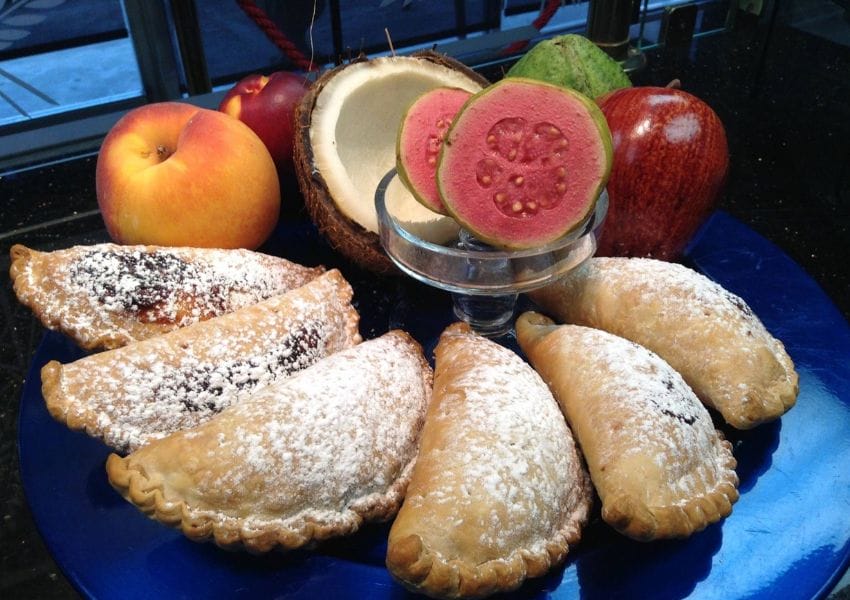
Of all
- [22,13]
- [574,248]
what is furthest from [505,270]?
[22,13]

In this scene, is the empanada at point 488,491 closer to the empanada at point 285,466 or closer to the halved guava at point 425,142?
the empanada at point 285,466

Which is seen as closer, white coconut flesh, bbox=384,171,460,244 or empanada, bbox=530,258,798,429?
empanada, bbox=530,258,798,429

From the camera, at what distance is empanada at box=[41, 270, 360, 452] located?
0.88 metres

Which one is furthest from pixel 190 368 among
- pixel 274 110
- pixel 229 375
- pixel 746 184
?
pixel 746 184

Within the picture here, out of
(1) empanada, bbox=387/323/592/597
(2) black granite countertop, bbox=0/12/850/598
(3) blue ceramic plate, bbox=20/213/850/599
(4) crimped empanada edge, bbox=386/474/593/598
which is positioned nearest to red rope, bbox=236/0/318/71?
(2) black granite countertop, bbox=0/12/850/598

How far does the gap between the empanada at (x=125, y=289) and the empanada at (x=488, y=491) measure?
1.20 ft

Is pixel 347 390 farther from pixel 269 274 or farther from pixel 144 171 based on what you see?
pixel 144 171

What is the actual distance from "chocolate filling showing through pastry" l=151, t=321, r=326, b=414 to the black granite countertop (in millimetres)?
403

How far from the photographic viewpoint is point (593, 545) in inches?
33.6

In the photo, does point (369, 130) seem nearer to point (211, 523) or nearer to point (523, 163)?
point (523, 163)

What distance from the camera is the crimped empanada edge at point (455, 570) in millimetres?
703

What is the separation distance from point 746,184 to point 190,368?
1494 mm

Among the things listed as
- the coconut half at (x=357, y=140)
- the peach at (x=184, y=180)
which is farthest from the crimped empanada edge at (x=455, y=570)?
the peach at (x=184, y=180)

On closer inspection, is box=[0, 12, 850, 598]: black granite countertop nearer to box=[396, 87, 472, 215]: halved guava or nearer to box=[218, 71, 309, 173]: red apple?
box=[218, 71, 309, 173]: red apple
